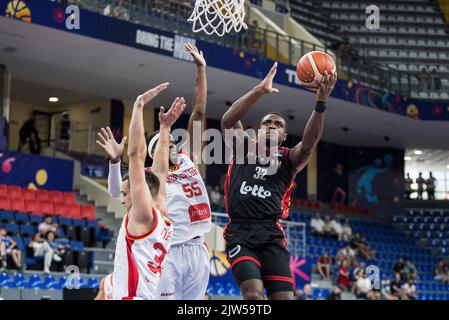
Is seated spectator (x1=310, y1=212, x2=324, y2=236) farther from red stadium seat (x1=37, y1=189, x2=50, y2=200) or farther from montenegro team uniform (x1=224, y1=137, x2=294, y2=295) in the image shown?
montenegro team uniform (x1=224, y1=137, x2=294, y2=295)

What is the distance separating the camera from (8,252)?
1494 cm

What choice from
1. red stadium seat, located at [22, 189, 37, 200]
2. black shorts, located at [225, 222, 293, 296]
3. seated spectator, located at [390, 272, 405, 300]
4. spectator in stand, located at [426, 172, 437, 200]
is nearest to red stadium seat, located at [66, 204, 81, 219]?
→ red stadium seat, located at [22, 189, 37, 200]

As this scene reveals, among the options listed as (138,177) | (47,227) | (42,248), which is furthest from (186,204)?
(47,227)

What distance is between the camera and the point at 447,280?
83.4 ft

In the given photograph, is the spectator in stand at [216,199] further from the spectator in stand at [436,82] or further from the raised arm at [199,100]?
the raised arm at [199,100]

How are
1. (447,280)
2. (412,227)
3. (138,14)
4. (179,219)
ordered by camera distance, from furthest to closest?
(412,227)
(447,280)
(138,14)
(179,219)

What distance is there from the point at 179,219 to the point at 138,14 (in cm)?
1415

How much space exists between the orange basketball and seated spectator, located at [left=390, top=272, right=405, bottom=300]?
14.8 meters

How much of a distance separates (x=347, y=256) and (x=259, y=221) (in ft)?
54.0

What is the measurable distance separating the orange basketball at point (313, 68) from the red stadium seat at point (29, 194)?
44.4 ft

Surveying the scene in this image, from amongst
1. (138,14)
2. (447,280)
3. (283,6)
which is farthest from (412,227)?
(138,14)

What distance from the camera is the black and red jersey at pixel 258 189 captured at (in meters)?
7.00
